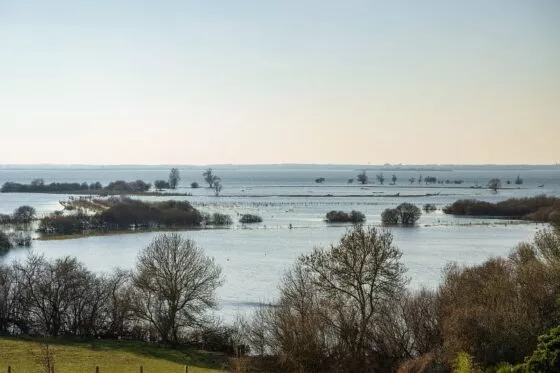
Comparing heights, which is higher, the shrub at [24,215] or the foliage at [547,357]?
the foliage at [547,357]

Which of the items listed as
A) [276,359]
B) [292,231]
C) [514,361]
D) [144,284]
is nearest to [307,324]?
[276,359]

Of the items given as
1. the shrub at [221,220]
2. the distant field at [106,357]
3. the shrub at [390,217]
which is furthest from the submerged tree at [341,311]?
the shrub at [221,220]

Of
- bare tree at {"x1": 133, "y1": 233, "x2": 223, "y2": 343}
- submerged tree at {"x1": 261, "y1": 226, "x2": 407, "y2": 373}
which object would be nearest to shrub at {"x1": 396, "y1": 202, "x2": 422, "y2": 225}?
bare tree at {"x1": 133, "y1": 233, "x2": 223, "y2": 343}

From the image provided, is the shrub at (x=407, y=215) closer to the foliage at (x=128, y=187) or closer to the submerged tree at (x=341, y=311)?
the submerged tree at (x=341, y=311)

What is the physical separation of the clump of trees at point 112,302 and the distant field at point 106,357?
7.65ft

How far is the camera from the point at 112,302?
36656mm

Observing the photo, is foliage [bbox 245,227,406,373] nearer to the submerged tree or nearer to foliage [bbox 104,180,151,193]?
→ the submerged tree

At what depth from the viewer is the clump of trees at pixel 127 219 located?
88.8m

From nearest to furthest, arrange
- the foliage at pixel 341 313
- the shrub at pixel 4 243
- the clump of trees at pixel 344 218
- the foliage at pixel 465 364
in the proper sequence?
the foliage at pixel 465 364
the foliage at pixel 341 313
the shrub at pixel 4 243
the clump of trees at pixel 344 218

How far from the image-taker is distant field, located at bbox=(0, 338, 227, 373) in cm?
2624

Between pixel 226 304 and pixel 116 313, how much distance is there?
6741mm

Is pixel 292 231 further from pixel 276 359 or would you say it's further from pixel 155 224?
pixel 276 359

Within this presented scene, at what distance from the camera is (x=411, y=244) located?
6694cm

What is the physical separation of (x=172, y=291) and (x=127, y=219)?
61.7 metres
